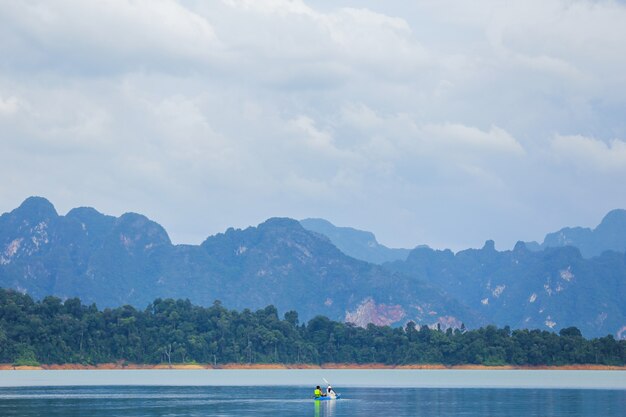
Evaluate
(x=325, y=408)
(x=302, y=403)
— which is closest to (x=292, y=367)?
(x=302, y=403)

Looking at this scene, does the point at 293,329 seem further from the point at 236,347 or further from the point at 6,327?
the point at 6,327

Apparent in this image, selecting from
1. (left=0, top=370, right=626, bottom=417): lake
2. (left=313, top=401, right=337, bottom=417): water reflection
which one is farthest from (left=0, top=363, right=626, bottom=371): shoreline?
(left=313, top=401, right=337, bottom=417): water reflection

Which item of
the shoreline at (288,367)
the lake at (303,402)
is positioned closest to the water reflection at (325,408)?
the lake at (303,402)

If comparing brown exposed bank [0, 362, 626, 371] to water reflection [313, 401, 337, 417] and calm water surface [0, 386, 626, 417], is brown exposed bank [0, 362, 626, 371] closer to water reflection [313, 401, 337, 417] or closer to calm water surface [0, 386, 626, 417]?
calm water surface [0, 386, 626, 417]

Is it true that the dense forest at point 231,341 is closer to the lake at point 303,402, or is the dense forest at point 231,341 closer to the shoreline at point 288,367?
the shoreline at point 288,367

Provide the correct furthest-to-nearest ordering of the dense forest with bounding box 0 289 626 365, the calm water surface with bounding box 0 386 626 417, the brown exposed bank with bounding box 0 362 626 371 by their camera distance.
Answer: the brown exposed bank with bounding box 0 362 626 371 → the dense forest with bounding box 0 289 626 365 → the calm water surface with bounding box 0 386 626 417

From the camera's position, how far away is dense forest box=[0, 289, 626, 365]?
158 metres

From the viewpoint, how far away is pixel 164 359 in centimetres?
17038

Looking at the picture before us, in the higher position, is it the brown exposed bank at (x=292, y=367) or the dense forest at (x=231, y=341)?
the dense forest at (x=231, y=341)

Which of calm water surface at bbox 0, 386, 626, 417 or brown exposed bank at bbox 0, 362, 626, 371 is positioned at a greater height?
brown exposed bank at bbox 0, 362, 626, 371

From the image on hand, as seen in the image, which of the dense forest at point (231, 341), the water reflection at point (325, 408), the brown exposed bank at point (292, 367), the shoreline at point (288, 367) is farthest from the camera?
the brown exposed bank at point (292, 367)

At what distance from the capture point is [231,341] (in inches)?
6959

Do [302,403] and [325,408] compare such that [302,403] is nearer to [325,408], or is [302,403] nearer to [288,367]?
[325,408]

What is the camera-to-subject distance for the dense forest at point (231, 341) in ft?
517
